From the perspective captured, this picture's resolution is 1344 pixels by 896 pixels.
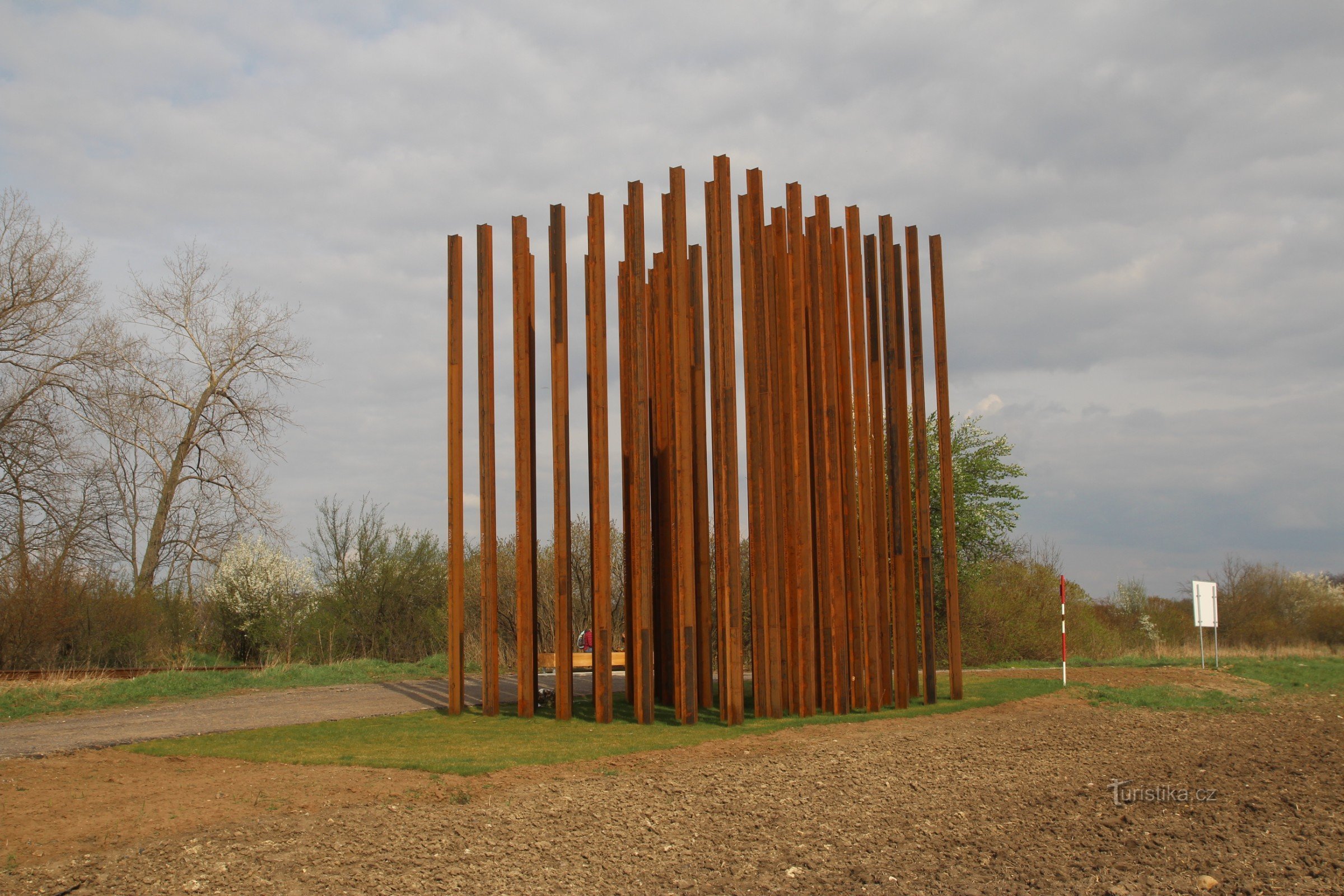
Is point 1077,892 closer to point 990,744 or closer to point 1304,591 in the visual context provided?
point 990,744

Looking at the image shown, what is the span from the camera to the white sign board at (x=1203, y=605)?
16688mm

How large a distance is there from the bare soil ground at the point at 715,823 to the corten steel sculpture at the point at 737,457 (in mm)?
2353

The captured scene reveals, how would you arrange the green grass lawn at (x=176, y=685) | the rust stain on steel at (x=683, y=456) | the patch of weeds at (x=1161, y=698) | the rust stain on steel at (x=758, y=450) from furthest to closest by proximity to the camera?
the green grass lawn at (x=176, y=685) < the patch of weeds at (x=1161, y=698) < the rust stain on steel at (x=758, y=450) < the rust stain on steel at (x=683, y=456)

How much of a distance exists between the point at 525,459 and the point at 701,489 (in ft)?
7.11

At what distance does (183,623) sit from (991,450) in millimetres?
21147

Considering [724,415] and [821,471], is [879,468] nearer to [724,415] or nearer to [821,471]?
[821,471]

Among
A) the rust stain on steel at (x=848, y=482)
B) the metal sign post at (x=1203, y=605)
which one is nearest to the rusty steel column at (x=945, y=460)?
the rust stain on steel at (x=848, y=482)

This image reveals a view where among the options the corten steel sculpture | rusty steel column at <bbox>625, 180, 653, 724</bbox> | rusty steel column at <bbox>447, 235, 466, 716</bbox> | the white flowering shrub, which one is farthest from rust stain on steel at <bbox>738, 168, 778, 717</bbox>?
the white flowering shrub

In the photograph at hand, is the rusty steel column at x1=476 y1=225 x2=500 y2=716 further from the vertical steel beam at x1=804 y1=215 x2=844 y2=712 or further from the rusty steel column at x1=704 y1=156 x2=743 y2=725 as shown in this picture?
the vertical steel beam at x1=804 y1=215 x2=844 y2=712

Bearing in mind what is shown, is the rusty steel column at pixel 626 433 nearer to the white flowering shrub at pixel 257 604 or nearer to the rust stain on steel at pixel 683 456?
the rust stain on steel at pixel 683 456

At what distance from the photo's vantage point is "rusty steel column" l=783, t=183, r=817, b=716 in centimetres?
1073

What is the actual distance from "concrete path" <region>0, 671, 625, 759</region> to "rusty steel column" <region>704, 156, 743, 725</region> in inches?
170

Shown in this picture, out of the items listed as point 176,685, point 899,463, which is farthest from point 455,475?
point 176,685

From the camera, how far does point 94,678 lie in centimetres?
1452
